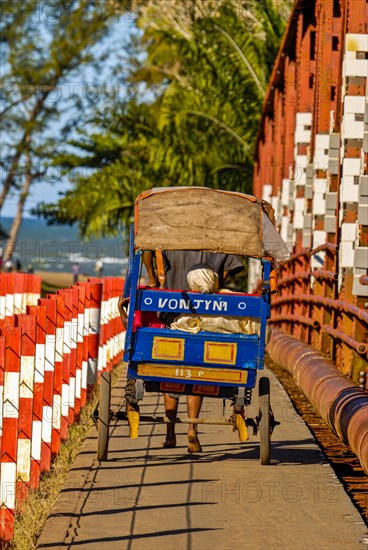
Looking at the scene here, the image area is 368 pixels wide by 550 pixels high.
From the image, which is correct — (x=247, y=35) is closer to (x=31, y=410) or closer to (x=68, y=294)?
(x=68, y=294)

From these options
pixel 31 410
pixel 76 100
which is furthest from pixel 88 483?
pixel 76 100

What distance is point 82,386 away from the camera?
1270 cm

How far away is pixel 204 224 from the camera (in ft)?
32.5

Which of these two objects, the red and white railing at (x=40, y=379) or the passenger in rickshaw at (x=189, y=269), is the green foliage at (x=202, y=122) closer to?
the red and white railing at (x=40, y=379)

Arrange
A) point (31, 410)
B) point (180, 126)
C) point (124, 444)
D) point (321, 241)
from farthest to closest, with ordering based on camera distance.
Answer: point (180, 126) → point (321, 241) → point (124, 444) → point (31, 410)

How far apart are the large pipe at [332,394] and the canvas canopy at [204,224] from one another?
1.24 meters

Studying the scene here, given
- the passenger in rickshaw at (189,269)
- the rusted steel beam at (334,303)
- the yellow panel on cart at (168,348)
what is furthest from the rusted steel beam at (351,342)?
the yellow panel on cart at (168,348)

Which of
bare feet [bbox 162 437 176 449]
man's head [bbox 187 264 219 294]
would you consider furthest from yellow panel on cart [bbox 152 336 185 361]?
bare feet [bbox 162 437 176 449]

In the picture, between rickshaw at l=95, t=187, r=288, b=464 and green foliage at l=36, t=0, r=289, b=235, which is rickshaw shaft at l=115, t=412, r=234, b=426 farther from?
green foliage at l=36, t=0, r=289, b=235

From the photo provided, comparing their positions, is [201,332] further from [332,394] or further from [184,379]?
[332,394]

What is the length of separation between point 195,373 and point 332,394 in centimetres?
221

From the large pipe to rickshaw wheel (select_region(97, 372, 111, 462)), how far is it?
165cm

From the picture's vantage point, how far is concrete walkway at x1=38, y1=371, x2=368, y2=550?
723cm

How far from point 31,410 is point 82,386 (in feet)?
15.3
